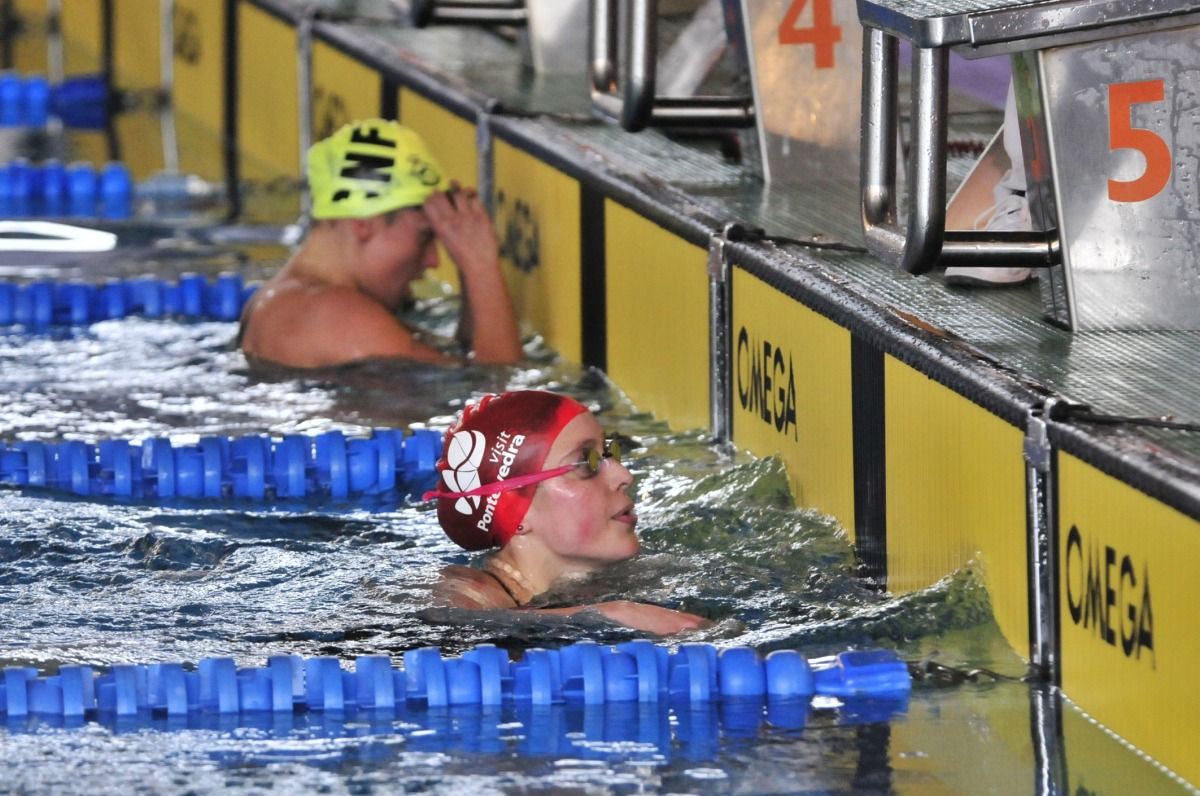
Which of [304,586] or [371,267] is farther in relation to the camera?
[371,267]

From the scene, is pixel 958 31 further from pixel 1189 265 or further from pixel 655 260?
pixel 655 260

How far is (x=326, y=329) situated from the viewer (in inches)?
207

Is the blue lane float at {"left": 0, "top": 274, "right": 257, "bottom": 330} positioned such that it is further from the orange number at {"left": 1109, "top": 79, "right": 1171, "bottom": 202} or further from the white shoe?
the orange number at {"left": 1109, "top": 79, "right": 1171, "bottom": 202}

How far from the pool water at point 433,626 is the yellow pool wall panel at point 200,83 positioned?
392 centimetres

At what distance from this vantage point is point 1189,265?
11.3 ft

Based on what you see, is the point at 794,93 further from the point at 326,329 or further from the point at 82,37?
the point at 82,37

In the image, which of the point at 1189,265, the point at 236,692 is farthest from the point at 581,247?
the point at 236,692

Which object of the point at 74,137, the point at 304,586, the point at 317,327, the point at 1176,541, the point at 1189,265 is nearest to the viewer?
the point at 1176,541

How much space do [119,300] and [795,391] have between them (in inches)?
108

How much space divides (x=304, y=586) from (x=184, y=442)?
114cm

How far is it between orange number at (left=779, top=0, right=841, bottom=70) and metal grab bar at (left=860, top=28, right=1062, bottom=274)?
4.91ft

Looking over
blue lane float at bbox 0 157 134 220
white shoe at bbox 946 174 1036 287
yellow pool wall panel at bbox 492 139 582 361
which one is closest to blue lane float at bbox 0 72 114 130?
blue lane float at bbox 0 157 134 220

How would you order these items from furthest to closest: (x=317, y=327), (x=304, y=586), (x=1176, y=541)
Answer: (x=317, y=327) < (x=304, y=586) < (x=1176, y=541)

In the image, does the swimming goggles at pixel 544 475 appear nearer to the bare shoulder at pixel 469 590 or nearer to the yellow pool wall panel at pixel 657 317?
the bare shoulder at pixel 469 590
